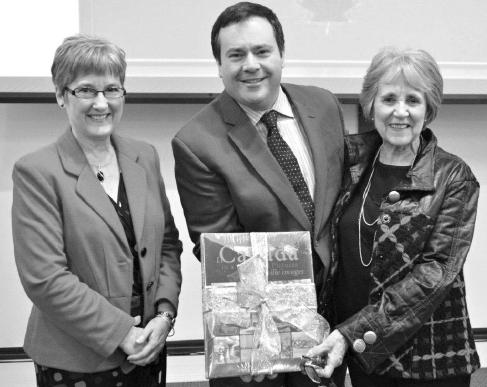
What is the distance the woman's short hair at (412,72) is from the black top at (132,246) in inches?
30.1

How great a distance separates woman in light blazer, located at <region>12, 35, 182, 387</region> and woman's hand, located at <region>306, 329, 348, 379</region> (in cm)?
45

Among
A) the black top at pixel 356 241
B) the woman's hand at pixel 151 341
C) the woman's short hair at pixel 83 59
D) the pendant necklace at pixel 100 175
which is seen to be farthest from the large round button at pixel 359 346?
the woman's short hair at pixel 83 59

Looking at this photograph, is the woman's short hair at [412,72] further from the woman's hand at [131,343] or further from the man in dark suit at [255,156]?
the woman's hand at [131,343]

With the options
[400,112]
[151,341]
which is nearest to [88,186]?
[151,341]

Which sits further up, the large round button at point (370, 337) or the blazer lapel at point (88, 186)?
the blazer lapel at point (88, 186)

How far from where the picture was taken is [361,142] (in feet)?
5.81

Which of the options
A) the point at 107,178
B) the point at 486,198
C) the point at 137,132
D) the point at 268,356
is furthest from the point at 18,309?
the point at 486,198

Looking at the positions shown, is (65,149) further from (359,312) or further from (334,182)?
(359,312)

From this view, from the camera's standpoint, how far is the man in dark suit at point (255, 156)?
168cm

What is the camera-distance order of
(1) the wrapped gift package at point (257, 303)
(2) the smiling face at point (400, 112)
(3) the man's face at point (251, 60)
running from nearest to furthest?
(1) the wrapped gift package at point (257, 303), (2) the smiling face at point (400, 112), (3) the man's face at point (251, 60)

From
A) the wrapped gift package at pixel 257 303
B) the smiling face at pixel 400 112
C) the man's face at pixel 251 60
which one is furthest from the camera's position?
the man's face at pixel 251 60

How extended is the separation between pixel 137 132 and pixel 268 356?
5.75 feet

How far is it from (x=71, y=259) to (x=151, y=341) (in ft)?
1.02

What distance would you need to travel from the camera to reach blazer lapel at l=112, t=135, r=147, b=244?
5.49 feet
